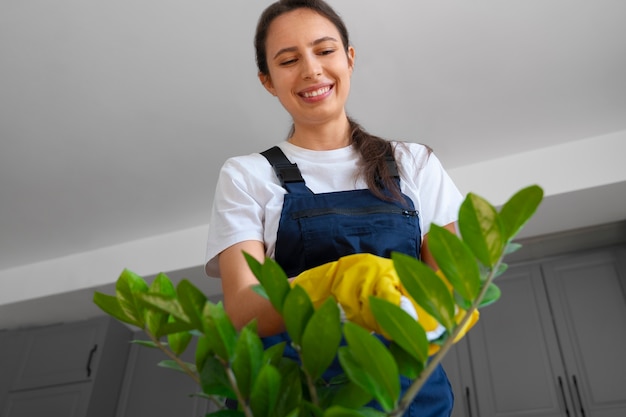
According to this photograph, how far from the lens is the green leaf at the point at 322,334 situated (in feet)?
1.26

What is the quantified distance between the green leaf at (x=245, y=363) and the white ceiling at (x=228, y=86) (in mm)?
2167

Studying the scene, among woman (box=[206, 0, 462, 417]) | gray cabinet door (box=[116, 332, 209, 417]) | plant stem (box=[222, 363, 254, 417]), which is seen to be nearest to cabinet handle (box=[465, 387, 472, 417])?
gray cabinet door (box=[116, 332, 209, 417])

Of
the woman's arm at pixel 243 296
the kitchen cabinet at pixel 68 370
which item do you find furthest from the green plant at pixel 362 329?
the kitchen cabinet at pixel 68 370

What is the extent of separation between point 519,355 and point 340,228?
7.64 feet

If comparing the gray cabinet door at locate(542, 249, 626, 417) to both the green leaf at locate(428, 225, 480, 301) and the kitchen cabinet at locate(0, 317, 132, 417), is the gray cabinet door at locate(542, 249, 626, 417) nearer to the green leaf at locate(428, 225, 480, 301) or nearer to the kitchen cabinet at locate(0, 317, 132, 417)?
the kitchen cabinet at locate(0, 317, 132, 417)

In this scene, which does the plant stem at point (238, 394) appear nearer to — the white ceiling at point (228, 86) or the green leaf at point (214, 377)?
the green leaf at point (214, 377)

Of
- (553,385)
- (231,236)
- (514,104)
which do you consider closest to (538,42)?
(514,104)

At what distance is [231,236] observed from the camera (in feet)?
2.74

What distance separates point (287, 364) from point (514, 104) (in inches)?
101

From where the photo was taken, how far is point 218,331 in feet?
1.31

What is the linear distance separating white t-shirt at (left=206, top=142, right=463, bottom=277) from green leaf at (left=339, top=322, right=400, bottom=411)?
19.2 inches

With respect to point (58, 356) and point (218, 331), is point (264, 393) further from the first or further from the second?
point (58, 356)

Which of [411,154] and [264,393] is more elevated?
[411,154]

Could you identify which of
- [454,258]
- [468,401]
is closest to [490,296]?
[454,258]
